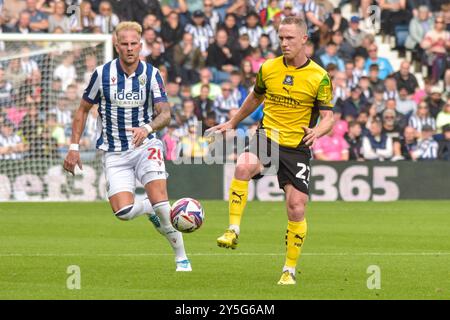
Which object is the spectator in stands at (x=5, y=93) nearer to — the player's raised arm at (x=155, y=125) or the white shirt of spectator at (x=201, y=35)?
the white shirt of spectator at (x=201, y=35)

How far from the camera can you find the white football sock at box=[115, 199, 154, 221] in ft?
37.0

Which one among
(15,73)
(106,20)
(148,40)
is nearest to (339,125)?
(148,40)

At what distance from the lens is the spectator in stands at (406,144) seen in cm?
2491

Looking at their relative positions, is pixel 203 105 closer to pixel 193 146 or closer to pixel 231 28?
pixel 193 146

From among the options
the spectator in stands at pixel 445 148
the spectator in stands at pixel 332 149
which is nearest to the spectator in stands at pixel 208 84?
the spectator in stands at pixel 332 149

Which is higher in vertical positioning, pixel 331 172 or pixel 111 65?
pixel 111 65

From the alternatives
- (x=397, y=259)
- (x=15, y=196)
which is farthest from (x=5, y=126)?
(x=397, y=259)

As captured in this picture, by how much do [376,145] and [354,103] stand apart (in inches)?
46.4

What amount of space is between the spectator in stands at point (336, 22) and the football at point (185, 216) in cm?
1579

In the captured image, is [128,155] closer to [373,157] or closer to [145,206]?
[145,206]

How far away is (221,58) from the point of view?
25625 millimetres
